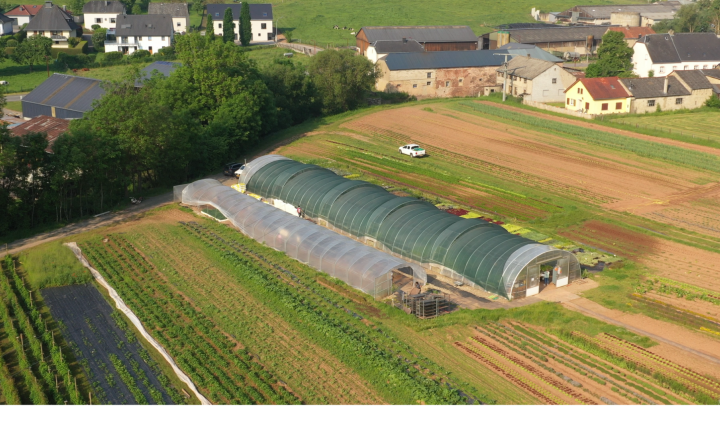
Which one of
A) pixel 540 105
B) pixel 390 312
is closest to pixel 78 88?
pixel 540 105

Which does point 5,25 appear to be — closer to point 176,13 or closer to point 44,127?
point 176,13

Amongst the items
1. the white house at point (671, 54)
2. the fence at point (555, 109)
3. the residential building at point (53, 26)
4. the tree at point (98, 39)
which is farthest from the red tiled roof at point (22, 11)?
the white house at point (671, 54)

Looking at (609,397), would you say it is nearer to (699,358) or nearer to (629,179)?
(699,358)

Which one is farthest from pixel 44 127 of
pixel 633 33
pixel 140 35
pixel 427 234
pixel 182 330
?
pixel 633 33

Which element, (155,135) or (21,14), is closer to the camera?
(155,135)

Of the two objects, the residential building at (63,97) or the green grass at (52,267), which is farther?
the residential building at (63,97)

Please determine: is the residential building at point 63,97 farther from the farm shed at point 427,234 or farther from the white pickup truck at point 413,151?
the farm shed at point 427,234

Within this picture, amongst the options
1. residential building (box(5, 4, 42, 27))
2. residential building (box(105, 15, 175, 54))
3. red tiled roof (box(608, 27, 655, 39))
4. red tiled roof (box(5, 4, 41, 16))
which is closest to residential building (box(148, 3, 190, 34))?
residential building (box(105, 15, 175, 54))

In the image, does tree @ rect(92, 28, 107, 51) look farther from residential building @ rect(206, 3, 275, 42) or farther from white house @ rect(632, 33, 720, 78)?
white house @ rect(632, 33, 720, 78)
